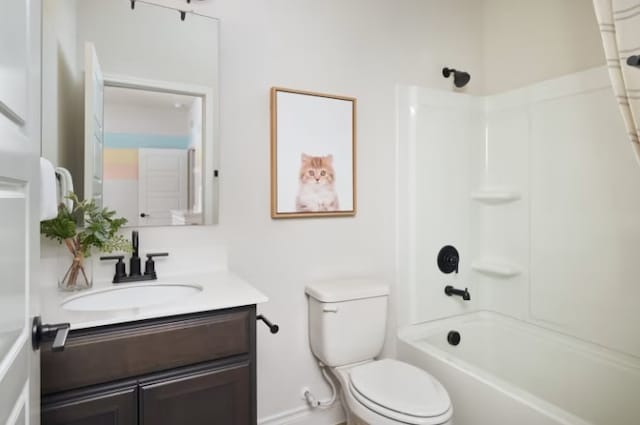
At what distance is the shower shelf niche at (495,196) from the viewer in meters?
2.28

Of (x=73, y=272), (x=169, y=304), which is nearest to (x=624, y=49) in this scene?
(x=169, y=304)

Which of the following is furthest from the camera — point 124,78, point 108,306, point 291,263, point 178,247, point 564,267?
point 564,267

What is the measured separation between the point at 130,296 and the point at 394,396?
3.64 feet

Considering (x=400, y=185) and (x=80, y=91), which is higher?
(x=80, y=91)

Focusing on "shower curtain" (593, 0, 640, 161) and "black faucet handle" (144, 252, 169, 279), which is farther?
"black faucet handle" (144, 252, 169, 279)

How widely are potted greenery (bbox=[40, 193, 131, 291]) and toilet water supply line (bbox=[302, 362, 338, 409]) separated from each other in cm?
116

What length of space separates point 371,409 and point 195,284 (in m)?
0.85

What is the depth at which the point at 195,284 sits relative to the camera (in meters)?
1.52

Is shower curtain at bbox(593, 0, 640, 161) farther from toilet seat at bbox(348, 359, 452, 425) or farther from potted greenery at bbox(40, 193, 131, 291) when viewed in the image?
potted greenery at bbox(40, 193, 131, 291)

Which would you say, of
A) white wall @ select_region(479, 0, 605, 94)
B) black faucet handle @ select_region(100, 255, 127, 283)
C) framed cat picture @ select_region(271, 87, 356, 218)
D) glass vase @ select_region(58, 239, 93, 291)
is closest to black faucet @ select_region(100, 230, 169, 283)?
black faucet handle @ select_region(100, 255, 127, 283)

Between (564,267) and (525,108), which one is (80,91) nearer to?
(525,108)

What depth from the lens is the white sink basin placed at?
137cm

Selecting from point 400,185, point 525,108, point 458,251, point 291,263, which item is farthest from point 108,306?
point 525,108

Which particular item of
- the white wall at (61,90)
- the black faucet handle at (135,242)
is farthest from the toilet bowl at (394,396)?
the white wall at (61,90)
